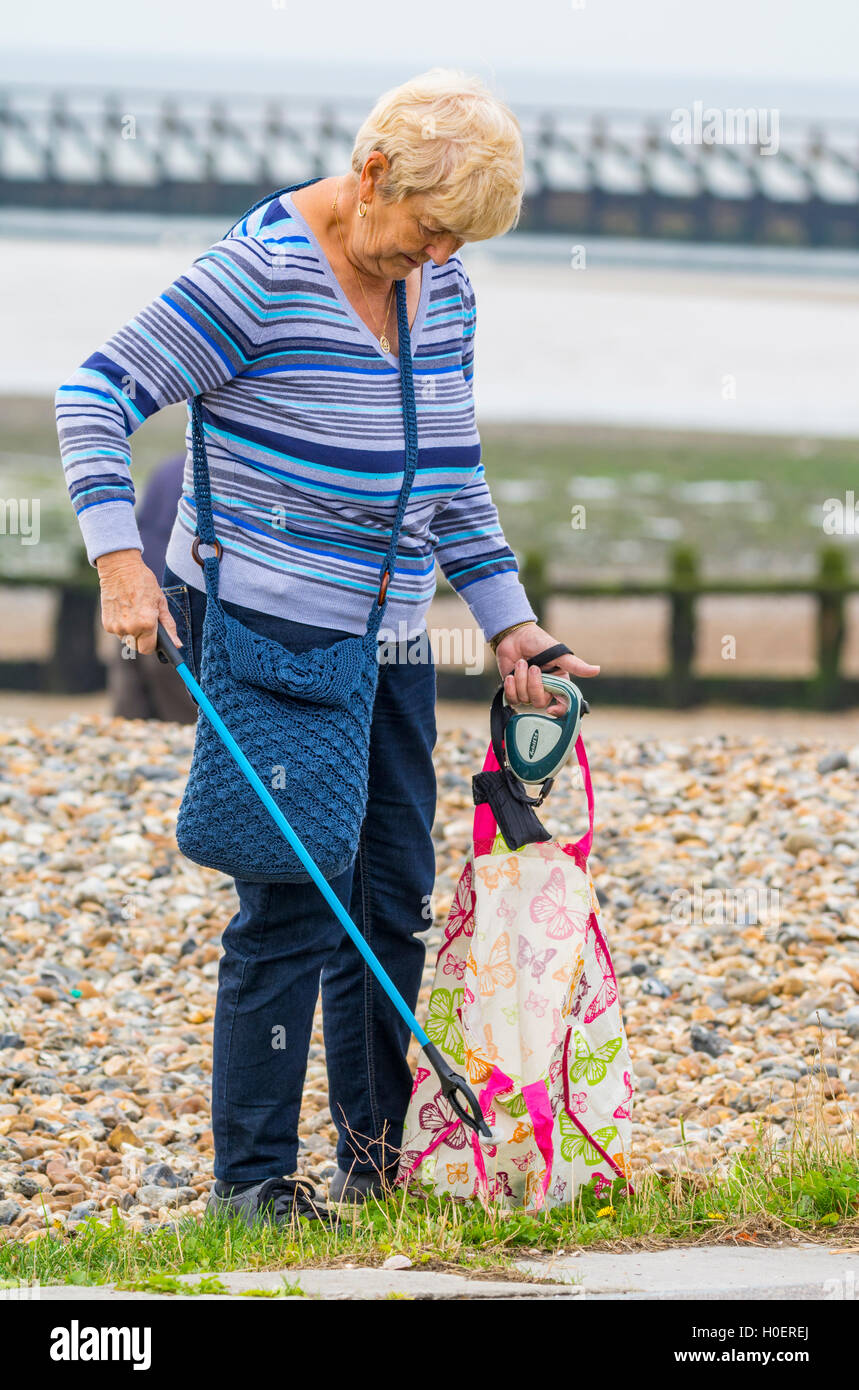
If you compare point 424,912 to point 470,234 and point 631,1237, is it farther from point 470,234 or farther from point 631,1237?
point 470,234

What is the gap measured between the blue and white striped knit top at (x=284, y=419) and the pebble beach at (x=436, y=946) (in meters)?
1.21

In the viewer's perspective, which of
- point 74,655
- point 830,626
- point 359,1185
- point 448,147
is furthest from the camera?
point 74,655

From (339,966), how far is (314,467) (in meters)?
0.95

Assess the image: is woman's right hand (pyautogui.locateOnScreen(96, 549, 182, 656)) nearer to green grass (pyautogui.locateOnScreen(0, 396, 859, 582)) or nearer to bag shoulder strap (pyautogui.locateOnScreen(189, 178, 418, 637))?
bag shoulder strap (pyautogui.locateOnScreen(189, 178, 418, 637))

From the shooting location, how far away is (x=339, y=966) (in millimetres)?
3070

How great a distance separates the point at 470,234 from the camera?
253 centimetres

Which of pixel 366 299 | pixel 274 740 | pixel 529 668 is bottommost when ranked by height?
pixel 274 740

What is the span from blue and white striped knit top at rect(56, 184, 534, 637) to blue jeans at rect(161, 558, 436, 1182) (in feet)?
0.31

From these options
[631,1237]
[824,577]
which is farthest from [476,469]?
[824,577]

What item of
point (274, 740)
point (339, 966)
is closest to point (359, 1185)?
point (339, 966)

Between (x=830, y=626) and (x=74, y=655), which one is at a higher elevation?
(x=830, y=626)

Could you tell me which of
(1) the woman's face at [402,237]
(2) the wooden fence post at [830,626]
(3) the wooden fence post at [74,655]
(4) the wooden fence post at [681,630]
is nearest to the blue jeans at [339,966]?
(1) the woman's face at [402,237]

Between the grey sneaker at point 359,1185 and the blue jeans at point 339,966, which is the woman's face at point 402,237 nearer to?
the blue jeans at point 339,966

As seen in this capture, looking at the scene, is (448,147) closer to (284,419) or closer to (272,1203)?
(284,419)
